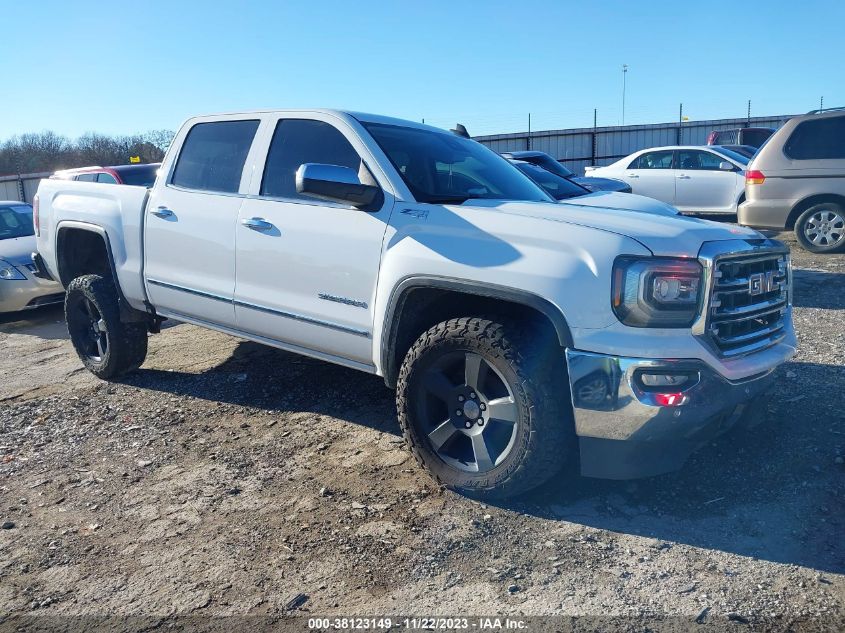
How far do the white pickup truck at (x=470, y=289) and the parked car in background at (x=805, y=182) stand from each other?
20.8ft

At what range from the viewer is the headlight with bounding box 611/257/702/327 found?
9.93ft

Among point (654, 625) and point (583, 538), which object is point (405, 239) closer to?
point (583, 538)

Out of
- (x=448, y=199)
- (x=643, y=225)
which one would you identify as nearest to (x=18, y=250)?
(x=448, y=199)

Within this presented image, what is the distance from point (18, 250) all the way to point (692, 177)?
11.1m

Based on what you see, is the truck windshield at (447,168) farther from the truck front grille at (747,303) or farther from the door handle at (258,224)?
the truck front grille at (747,303)

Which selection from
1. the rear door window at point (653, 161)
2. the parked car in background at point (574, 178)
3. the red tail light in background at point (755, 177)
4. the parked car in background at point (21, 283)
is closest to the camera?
the parked car in background at point (21, 283)

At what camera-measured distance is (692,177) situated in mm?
13539

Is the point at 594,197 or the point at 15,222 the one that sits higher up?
the point at 594,197

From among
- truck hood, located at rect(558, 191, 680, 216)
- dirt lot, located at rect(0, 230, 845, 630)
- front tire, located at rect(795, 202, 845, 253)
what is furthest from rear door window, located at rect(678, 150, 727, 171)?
dirt lot, located at rect(0, 230, 845, 630)

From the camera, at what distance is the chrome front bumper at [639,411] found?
2.99 meters

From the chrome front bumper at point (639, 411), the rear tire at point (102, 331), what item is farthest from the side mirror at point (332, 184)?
the rear tire at point (102, 331)

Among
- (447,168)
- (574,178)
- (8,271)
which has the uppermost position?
(447,168)

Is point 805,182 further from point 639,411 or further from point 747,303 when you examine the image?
point 639,411

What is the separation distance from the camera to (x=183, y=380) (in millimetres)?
5695
